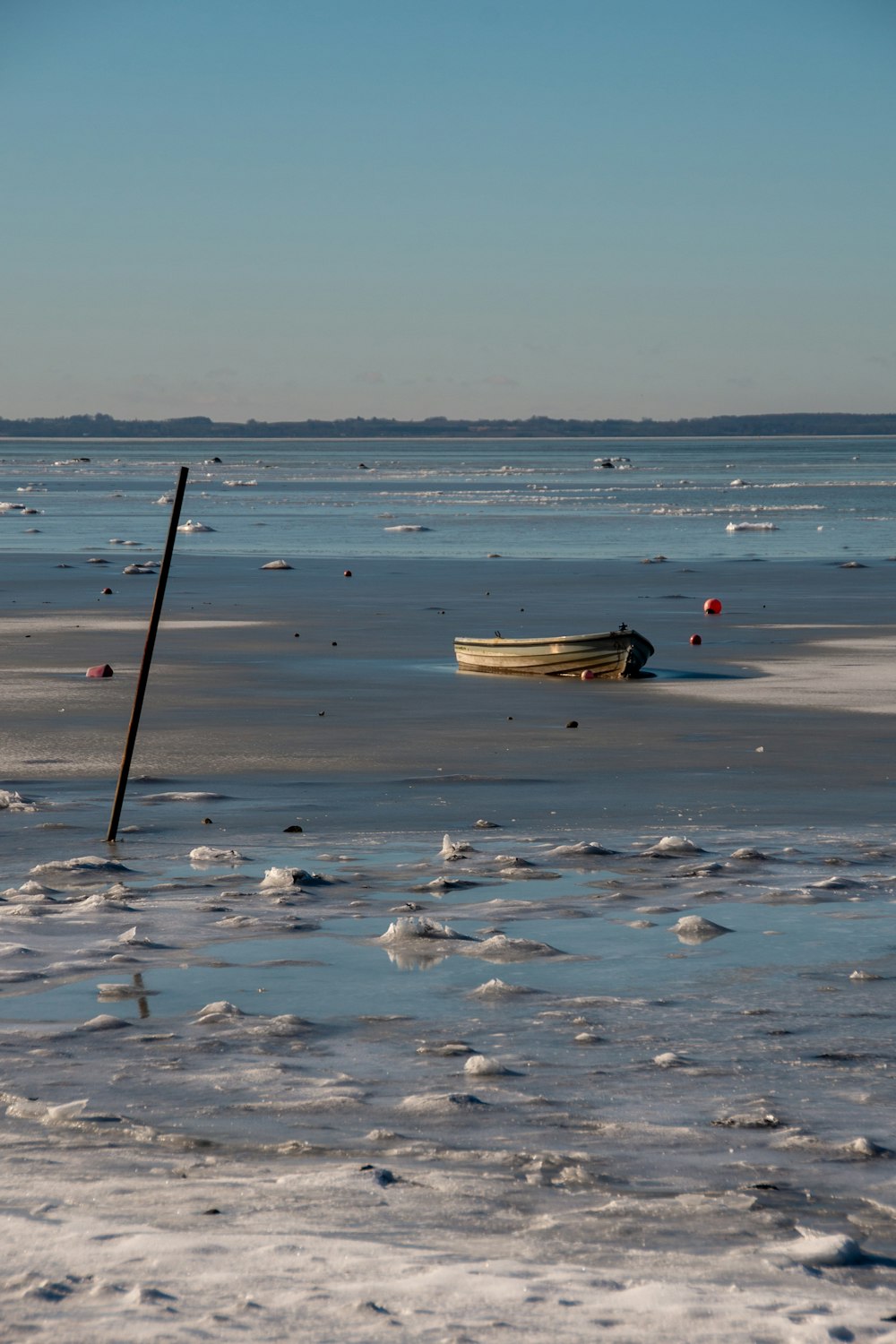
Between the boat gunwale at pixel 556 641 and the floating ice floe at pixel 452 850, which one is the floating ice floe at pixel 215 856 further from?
the boat gunwale at pixel 556 641

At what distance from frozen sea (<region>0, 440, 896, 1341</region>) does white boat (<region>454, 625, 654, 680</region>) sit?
0.64 metres

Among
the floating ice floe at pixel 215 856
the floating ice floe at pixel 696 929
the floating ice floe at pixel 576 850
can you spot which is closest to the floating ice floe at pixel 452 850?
the floating ice floe at pixel 576 850

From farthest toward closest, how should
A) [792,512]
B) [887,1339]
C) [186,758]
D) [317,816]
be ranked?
[792,512] < [186,758] < [317,816] < [887,1339]

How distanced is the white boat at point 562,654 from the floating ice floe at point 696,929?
473 inches

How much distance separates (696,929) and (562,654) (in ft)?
42.1

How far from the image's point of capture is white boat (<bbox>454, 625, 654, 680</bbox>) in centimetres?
2258

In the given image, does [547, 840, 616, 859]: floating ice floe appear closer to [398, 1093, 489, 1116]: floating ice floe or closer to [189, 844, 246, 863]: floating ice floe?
[189, 844, 246, 863]: floating ice floe

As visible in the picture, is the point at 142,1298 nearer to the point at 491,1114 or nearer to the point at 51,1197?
the point at 51,1197

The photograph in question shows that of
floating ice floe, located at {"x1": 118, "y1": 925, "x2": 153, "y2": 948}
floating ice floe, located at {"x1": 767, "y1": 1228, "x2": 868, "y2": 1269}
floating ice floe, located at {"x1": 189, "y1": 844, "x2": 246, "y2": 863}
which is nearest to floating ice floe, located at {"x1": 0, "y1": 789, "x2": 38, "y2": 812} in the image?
floating ice floe, located at {"x1": 189, "y1": 844, "x2": 246, "y2": 863}

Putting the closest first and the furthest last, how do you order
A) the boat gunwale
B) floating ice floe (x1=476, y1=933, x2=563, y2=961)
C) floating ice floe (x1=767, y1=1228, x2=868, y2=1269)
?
1. floating ice floe (x1=767, y1=1228, x2=868, y2=1269)
2. floating ice floe (x1=476, y1=933, x2=563, y2=961)
3. the boat gunwale

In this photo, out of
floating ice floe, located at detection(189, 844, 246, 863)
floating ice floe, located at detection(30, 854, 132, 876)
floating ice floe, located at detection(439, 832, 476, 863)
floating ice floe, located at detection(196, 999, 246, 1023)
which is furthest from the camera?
floating ice floe, located at detection(439, 832, 476, 863)

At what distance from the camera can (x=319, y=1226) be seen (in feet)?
19.8

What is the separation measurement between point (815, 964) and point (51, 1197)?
4.70 m

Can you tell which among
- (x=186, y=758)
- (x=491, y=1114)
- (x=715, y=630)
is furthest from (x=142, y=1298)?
(x=715, y=630)
